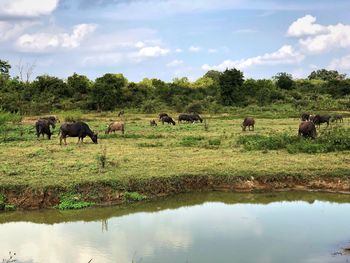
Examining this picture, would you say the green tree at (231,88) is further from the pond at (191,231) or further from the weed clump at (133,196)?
the weed clump at (133,196)

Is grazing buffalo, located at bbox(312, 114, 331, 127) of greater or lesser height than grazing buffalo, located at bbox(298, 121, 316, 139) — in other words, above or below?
above

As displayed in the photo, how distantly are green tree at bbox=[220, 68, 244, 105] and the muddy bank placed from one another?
38.8 meters

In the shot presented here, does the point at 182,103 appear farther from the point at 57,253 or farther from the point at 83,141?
the point at 57,253

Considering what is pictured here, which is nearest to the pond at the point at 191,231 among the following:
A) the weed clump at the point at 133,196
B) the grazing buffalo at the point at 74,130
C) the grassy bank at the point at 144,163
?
the weed clump at the point at 133,196

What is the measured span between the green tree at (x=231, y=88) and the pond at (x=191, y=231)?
3965 centimetres

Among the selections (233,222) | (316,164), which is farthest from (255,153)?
(233,222)

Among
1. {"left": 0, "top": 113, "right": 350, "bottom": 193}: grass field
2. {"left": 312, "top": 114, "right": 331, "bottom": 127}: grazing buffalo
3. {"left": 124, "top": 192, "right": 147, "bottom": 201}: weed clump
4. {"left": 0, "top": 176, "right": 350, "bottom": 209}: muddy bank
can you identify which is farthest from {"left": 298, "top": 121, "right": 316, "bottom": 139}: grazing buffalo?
{"left": 124, "top": 192, "right": 147, "bottom": 201}: weed clump

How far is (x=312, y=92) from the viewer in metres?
60.8

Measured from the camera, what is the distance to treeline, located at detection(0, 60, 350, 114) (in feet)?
161

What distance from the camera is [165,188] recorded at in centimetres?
1412

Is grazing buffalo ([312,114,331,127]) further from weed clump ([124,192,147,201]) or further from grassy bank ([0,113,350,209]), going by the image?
weed clump ([124,192,147,201])

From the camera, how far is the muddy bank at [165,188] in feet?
42.7

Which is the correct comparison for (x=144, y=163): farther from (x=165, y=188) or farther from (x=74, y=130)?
(x=74, y=130)

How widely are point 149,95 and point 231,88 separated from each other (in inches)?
403
